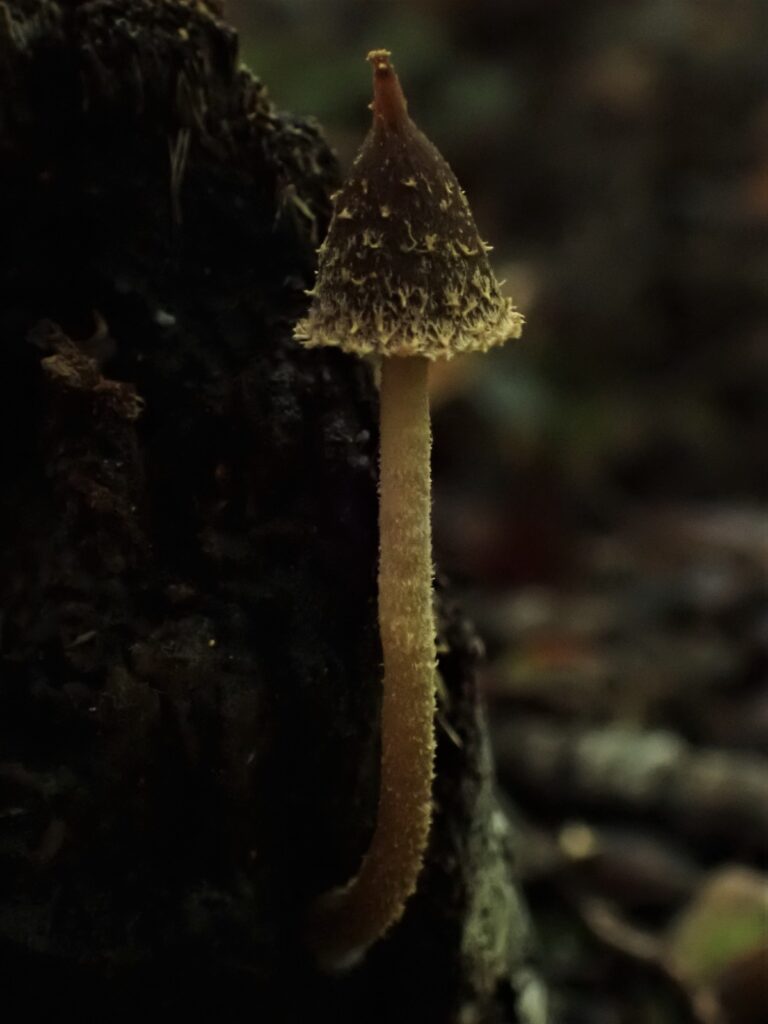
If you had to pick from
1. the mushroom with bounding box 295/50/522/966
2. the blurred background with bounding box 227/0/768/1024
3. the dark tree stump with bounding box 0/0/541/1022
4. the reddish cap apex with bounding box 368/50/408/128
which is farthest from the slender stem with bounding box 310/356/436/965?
the blurred background with bounding box 227/0/768/1024

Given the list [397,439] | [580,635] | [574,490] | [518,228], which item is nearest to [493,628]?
[580,635]

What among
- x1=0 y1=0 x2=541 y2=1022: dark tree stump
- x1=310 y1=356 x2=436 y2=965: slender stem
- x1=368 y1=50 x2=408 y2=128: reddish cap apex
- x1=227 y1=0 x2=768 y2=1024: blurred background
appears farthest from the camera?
x1=227 y1=0 x2=768 y2=1024: blurred background

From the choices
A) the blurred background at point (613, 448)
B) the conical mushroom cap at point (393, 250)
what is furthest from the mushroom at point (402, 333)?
the blurred background at point (613, 448)

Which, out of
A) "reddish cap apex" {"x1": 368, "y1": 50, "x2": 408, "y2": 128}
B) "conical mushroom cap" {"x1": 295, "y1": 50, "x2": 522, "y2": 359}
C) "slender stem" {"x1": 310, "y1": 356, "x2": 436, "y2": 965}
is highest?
"reddish cap apex" {"x1": 368, "y1": 50, "x2": 408, "y2": 128}

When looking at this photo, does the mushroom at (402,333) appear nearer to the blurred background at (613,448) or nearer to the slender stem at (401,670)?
the slender stem at (401,670)

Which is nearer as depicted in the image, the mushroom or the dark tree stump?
the mushroom

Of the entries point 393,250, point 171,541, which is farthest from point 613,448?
point 393,250

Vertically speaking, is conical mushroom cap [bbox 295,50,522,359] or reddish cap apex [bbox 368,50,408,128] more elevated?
reddish cap apex [bbox 368,50,408,128]

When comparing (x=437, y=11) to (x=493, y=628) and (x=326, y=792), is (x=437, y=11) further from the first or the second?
(x=326, y=792)

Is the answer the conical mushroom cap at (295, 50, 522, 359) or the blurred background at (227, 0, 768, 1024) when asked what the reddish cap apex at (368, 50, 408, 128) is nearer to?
the conical mushroom cap at (295, 50, 522, 359)
